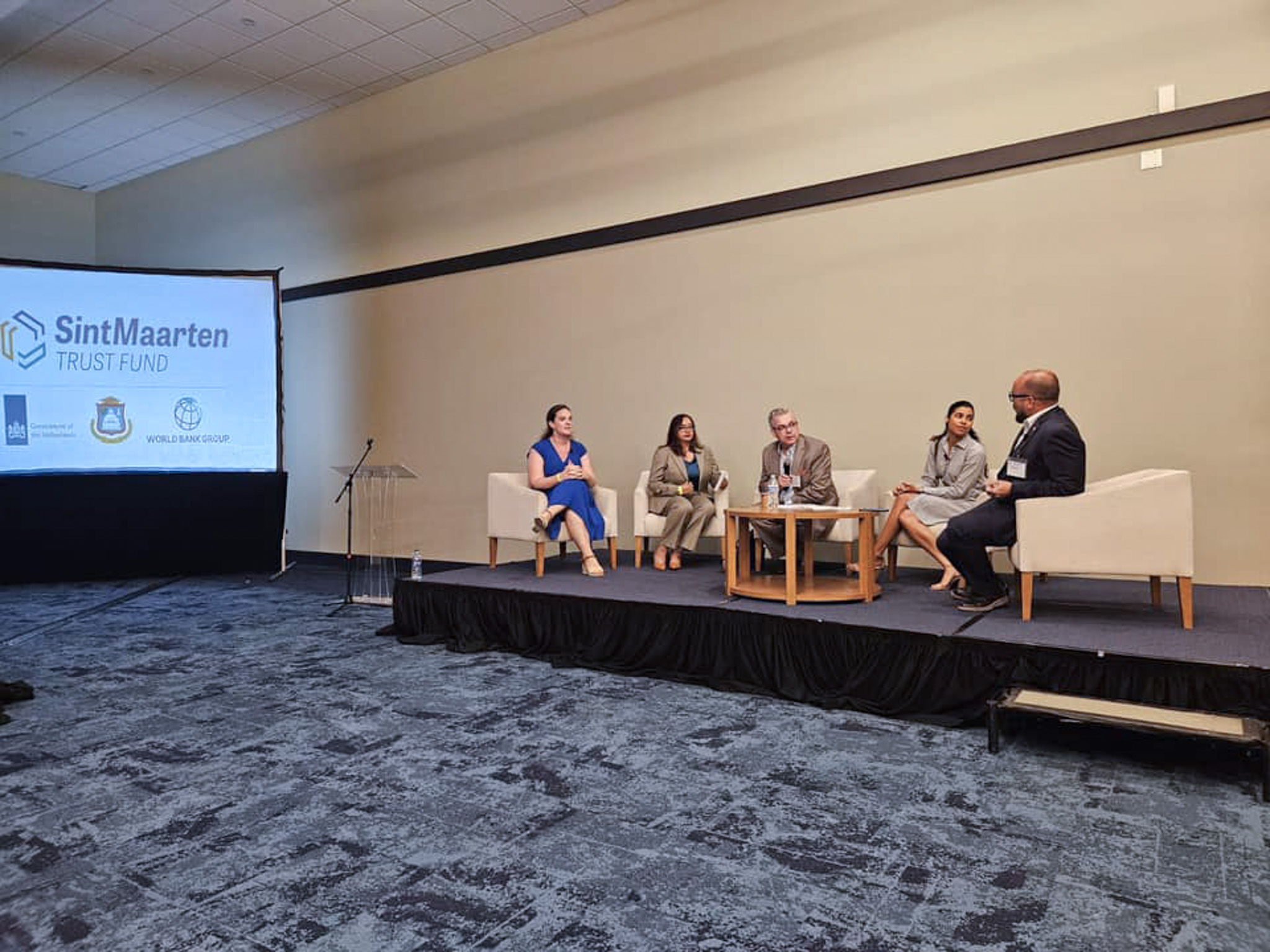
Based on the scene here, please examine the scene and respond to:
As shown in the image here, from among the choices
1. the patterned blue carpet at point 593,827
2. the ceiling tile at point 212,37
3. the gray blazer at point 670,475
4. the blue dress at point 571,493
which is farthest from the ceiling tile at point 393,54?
the patterned blue carpet at point 593,827

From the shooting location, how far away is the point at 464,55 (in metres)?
6.99

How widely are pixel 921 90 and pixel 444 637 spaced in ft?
14.1

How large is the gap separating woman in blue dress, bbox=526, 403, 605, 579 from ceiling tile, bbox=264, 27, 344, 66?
3.69 meters

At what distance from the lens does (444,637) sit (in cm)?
480

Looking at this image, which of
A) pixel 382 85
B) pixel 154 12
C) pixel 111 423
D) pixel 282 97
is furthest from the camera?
pixel 282 97

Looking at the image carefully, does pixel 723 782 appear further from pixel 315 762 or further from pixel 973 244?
pixel 973 244

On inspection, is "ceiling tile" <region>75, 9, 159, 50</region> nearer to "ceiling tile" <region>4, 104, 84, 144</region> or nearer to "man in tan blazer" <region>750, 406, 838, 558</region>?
"ceiling tile" <region>4, 104, 84, 144</region>

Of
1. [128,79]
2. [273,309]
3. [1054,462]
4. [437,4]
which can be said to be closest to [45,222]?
[128,79]

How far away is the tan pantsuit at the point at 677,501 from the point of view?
5.44 metres

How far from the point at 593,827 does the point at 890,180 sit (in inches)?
172

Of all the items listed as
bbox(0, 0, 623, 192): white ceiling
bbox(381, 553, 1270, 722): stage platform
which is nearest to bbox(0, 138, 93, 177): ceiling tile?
bbox(0, 0, 623, 192): white ceiling

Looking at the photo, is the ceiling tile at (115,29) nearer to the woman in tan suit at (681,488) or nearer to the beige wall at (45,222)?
the beige wall at (45,222)

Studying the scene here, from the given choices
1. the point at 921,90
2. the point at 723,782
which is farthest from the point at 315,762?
the point at 921,90

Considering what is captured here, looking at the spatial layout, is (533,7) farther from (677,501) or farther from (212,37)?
(677,501)
